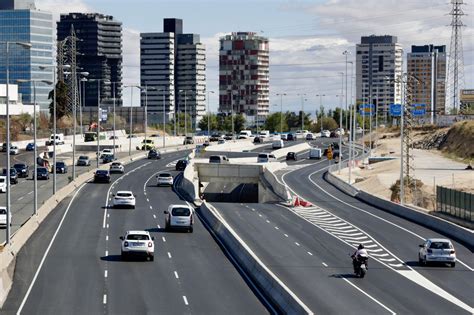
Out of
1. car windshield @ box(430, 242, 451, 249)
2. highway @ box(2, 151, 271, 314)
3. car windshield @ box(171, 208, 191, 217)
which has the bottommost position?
highway @ box(2, 151, 271, 314)

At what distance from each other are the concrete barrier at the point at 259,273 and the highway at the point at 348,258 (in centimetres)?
108

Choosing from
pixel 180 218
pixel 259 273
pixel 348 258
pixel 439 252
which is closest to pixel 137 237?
pixel 259 273

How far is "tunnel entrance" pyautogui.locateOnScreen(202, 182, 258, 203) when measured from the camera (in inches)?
4739

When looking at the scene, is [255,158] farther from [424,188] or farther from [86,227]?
[86,227]

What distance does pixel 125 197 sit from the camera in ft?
250

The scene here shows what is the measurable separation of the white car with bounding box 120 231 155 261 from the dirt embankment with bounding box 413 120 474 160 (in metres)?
115

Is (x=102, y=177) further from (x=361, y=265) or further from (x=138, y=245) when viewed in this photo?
(x=361, y=265)

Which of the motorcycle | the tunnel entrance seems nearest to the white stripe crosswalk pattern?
the motorcycle

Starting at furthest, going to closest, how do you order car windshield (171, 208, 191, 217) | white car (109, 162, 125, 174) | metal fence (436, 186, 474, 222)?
white car (109, 162, 125, 174) → metal fence (436, 186, 474, 222) → car windshield (171, 208, 191, 217)

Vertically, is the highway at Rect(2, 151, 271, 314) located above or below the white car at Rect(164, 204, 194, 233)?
below

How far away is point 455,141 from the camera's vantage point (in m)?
174

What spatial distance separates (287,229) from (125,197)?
1545 cm

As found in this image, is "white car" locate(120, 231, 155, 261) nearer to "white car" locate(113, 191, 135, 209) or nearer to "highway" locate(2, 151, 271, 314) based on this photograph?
"highway" locate(2, 151, 271, 314)

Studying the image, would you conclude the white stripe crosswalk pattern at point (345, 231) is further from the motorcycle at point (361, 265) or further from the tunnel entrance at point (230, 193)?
the tunnel entrance at point (230, 193)
